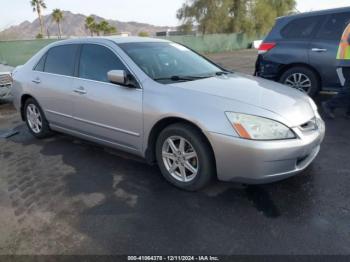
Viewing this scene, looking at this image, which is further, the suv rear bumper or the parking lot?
the suv rear bumper

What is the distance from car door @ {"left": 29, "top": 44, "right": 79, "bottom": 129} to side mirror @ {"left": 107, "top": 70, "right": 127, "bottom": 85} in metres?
0.99

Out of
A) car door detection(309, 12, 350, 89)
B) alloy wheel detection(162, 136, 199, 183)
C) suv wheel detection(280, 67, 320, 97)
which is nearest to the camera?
alloy wheel detection(162, 136, 199, 183)

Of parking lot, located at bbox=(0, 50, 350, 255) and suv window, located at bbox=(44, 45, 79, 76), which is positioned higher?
suv window, located at bbox=(44, 45, 79, 76)

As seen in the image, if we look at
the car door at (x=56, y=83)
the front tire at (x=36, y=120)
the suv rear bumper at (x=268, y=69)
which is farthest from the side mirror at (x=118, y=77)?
the suv rear bumper at (x=268, y=69)

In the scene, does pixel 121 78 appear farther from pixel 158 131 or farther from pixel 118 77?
pixel 158 131

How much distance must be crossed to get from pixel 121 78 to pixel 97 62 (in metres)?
0.77

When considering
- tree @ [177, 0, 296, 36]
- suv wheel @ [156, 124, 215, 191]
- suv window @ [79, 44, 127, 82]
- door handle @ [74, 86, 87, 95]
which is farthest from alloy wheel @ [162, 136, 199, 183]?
tree @ [177, 0, 296, 36]

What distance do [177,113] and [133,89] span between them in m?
0.67

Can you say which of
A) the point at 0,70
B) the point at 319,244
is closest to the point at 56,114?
the point at 319,244

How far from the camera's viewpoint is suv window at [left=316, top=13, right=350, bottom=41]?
587 centimetres

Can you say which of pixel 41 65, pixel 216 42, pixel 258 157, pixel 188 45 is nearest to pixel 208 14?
pixel 216 42

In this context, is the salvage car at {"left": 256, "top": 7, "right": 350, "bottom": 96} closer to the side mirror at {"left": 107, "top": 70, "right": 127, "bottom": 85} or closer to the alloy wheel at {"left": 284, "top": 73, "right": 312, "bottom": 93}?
the alloy wheel at {"left": 284, "top": 73, "right": 312, "bottom": 93}

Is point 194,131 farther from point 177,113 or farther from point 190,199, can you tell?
point 190,199

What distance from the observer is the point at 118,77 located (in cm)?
338
